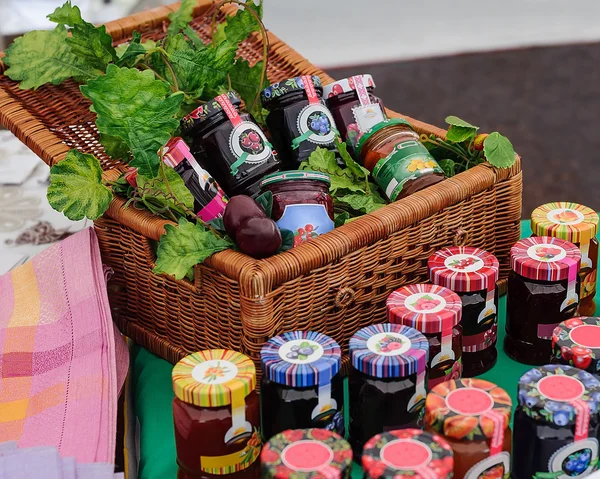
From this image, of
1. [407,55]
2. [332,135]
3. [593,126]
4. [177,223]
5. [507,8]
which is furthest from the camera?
[507,8]

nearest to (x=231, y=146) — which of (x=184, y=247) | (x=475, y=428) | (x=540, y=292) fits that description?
(x=184, y=247)

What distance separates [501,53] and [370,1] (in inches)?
31.7

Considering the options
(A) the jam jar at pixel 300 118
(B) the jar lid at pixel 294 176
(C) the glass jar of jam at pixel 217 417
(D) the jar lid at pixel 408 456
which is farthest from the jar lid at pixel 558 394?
(A) the jam jar at pixel 300 118

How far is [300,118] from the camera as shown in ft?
Result: 4.29

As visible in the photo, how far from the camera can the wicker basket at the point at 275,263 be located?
3.45 feet

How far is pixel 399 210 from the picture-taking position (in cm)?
115

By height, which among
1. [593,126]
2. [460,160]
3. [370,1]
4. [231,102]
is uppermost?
[231,102]

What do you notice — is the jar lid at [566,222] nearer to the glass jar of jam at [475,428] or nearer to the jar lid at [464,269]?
the jar lid at [464,269]

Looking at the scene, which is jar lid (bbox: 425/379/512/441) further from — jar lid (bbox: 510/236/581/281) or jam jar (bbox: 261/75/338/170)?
jam jar (bbox: 261/75/338/170)

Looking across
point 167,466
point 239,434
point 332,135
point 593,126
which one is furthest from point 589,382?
point 593,126

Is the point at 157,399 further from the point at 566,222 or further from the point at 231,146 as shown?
the point at 566,222

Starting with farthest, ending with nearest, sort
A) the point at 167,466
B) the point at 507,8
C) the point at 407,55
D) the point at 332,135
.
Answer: the point at 507,8 → the point at 407,55 → the point at 332,135 → the point at 167,466

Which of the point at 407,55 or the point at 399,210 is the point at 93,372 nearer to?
the point at 399,210

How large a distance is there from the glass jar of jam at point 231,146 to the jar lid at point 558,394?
1.62 feet
